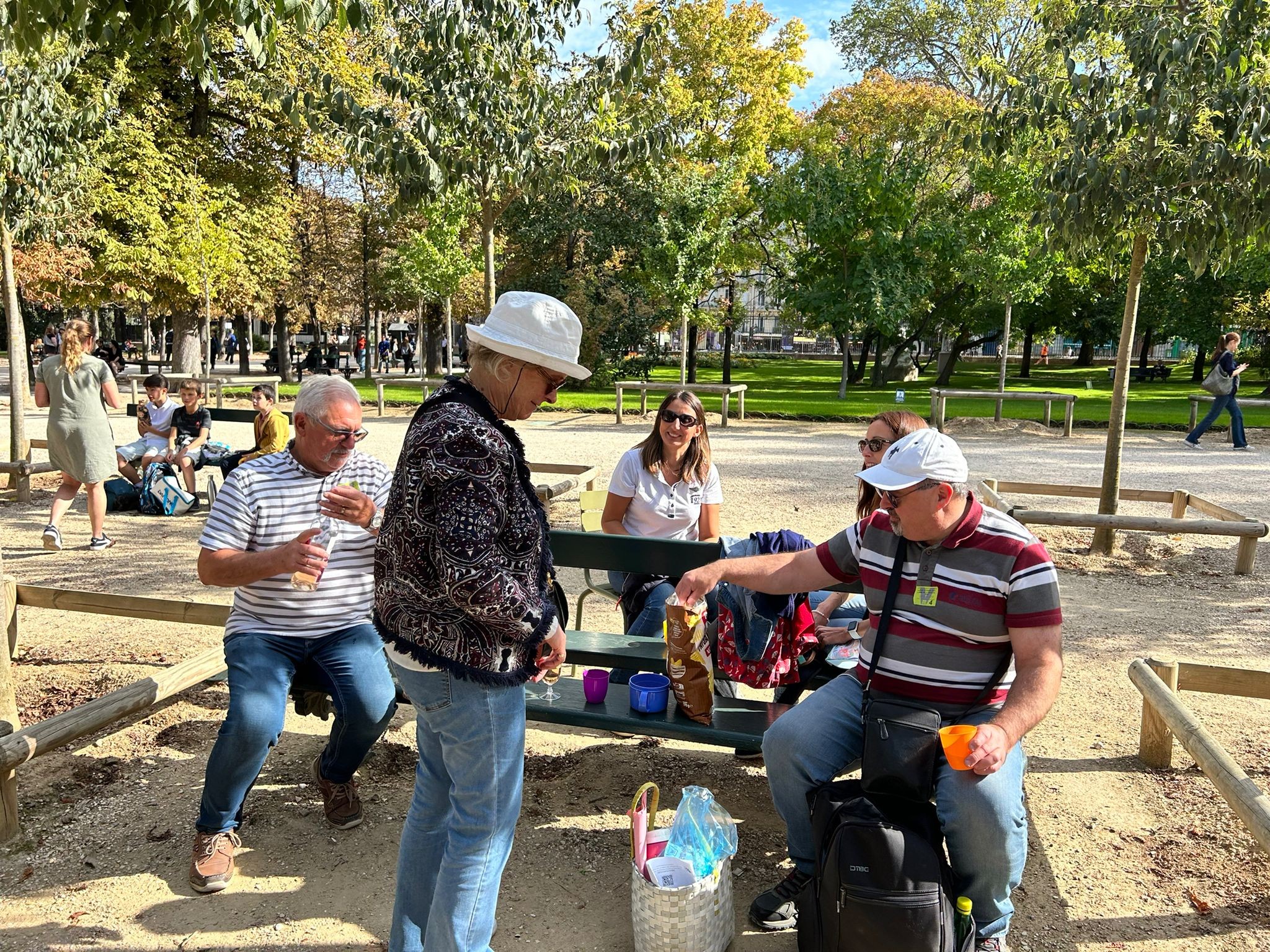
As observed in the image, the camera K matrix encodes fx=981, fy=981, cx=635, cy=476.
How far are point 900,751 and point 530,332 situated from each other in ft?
4.75

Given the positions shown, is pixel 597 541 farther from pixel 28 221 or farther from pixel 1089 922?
pixel 28 221

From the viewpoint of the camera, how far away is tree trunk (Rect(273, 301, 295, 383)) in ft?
101

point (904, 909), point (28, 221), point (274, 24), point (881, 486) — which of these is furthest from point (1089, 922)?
point (28, 221)

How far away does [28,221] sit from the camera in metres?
9.38

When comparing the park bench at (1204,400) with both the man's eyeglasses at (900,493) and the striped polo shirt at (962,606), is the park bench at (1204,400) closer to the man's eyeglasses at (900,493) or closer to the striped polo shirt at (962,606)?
the striped polo shirt at (962,606)

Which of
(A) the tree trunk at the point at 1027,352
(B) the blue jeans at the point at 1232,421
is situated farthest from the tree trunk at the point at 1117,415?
(A) the tree trunk at the point at 1027,352

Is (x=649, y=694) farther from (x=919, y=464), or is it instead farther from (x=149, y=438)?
(x=149, y=438)

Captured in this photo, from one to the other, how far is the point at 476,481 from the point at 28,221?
944 centimetres

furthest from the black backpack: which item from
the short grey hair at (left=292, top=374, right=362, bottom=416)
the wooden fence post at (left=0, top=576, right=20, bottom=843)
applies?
the wooden fence post at (left=0, top=576, right=20, bottom=843)

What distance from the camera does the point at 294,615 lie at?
3.39 metres

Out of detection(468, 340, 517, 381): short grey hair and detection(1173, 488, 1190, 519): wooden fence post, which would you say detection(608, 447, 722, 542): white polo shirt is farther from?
detection(1173, 488, 1190, 519): wooden fence post

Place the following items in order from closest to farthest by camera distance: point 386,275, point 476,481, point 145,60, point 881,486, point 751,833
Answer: point 476,481
point 881,486
point 751,833
point 145,60
point 386,275

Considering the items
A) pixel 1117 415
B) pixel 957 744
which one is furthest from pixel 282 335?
pixel 957 744

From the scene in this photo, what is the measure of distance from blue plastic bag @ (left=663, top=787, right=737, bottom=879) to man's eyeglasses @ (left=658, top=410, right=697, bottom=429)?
6.59ft
